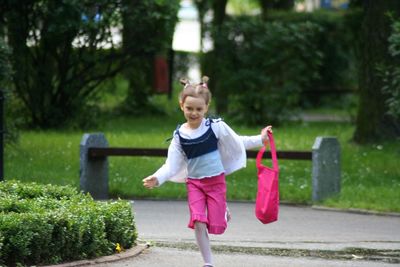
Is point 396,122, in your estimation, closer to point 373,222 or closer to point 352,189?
point 352,189

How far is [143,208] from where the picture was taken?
46.9ft

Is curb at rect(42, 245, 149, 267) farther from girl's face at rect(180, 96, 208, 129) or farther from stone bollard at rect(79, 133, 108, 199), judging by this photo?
stone bollard at rect(79, 133, 108, 199)

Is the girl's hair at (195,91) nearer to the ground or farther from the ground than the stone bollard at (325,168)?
farther from the ground

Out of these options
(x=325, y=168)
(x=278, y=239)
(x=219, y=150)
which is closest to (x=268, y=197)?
(x=219, y=150)

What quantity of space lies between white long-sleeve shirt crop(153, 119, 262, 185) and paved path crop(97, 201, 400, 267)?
0.81 metres

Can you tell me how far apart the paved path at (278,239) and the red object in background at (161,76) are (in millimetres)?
17833

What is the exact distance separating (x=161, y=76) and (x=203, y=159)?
82.8 ft

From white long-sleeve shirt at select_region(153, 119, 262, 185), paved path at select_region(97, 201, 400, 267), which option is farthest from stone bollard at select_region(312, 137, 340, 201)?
white long-sleeve shirt at select_region(153, 119, 262, 185)

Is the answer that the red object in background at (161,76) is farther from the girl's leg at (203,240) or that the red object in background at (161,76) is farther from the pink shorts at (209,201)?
the girl's leg at (203,240)

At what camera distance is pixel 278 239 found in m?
11.6

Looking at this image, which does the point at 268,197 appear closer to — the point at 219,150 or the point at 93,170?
the point at 219,150

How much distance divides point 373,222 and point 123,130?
11.8 meters

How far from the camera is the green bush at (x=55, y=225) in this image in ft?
27.3

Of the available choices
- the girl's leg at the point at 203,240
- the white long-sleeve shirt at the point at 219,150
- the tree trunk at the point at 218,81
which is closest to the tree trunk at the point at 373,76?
the tree trunk at the point at 218,81
